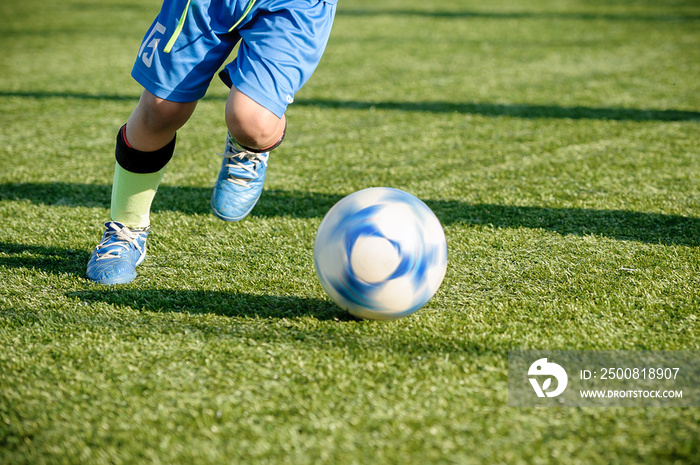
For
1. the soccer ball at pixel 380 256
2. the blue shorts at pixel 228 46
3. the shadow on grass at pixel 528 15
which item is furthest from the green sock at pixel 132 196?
the shadow on grass at pixel 528 15

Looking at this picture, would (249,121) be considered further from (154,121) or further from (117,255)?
(117,255)

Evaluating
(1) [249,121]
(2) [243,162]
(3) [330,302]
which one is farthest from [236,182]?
(3) [330,302]

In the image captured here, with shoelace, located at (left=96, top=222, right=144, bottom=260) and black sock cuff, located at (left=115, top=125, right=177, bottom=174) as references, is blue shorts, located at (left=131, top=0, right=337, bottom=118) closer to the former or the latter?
black sock cuff, located at (left=115, top=125, right=177, bottom=174)

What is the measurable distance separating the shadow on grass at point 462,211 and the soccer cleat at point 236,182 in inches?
25.5

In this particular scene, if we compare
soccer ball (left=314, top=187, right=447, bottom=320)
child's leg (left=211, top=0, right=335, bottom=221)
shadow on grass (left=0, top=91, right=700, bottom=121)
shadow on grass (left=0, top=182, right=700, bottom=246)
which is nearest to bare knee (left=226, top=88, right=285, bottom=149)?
child's leg (left=211, top=0, right=335, bottom=221)

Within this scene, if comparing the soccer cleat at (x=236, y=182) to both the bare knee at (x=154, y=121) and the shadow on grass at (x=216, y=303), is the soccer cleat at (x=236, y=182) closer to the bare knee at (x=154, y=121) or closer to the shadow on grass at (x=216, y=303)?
the bare knee at (x=154, y=121)

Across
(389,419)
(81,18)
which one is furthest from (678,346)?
(81,18)

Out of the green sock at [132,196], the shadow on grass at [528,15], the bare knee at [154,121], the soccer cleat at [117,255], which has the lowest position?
the soccer cleat at [117,255]

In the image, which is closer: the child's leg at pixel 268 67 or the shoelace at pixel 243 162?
the child's leg at pixel 268 67

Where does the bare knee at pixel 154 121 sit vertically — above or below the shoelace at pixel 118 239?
above

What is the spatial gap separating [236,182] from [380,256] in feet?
2.82

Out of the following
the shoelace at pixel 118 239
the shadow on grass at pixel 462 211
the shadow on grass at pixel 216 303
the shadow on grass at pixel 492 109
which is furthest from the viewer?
the shadow on grass at pixel 492 109

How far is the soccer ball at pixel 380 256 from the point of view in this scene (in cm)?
189

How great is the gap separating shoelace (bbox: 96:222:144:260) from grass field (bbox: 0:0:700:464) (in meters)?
0.13
